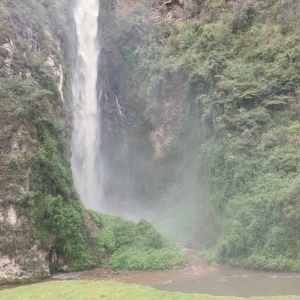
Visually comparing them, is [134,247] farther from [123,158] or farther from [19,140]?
[123,158]

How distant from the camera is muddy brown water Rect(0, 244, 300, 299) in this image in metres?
15.4

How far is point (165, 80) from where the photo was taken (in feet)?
122

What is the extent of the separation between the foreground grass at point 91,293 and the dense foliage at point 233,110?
7.20m

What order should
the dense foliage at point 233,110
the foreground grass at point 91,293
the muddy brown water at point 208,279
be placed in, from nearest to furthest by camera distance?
1. the foreground grass at point 91,293
2. the muddy brown water at point 208,279
3. the dense foliage at point 233,110

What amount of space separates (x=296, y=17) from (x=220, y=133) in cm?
1329

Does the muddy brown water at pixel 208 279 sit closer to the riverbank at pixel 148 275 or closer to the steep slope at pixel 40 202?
the riverbank at pixel 148 275

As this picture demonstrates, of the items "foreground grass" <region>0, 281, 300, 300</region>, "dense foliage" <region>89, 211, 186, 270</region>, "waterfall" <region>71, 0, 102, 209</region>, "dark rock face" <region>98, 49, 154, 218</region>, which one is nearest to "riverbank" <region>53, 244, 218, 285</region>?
"dense foliage" <region>89, 211, 186, 270</region>

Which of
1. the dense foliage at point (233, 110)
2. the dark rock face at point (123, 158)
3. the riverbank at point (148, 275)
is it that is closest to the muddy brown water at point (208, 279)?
the riverbank at point (148, 275)

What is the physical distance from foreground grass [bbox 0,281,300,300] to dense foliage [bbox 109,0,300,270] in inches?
284

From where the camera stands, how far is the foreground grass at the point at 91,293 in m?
13.3

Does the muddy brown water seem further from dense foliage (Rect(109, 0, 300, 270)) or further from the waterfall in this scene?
the waterfall

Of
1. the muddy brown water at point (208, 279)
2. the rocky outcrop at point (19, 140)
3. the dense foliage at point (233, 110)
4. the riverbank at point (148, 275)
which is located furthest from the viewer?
the dense foliage at point (233, 110)

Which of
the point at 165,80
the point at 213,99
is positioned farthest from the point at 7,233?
the point at 165,80

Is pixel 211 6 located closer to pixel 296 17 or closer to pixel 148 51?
pixel 148 51
